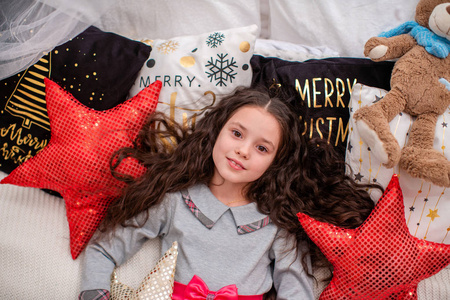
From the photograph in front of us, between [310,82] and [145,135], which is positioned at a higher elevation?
[310,82]

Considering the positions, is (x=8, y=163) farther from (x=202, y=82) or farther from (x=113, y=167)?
(x=202, y=82)

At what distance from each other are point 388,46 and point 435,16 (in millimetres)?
141

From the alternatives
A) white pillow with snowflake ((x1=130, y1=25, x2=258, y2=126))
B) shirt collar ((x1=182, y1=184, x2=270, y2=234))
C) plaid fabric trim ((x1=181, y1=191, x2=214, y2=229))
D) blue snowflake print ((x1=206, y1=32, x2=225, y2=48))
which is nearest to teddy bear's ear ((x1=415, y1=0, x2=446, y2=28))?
white pillow with snowflake ((x1=130, y1=25, x2=258, y2=126))

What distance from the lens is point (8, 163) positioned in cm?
126

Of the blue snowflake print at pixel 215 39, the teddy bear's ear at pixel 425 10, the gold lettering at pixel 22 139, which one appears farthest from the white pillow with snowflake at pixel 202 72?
the teddy bear's ear at pixel 425 10

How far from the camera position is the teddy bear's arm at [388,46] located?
1132 mm

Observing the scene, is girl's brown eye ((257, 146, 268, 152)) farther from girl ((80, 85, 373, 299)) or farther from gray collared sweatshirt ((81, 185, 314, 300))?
gray collared sweatshirt ((81, 185, 314, 300))

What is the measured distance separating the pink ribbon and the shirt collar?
0.16 m

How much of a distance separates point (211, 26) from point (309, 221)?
2.84 feet

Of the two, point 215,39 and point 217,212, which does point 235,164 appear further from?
point 215,39

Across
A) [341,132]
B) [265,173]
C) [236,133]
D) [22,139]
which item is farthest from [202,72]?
[22,139]

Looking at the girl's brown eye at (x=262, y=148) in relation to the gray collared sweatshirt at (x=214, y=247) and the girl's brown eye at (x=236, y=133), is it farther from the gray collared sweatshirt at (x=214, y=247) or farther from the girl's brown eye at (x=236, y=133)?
the gray collared sweatshirt at (x=214, y=247)

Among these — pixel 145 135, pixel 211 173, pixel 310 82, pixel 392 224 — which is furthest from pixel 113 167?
pixel 392 224

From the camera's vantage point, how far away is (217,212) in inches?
44.3
